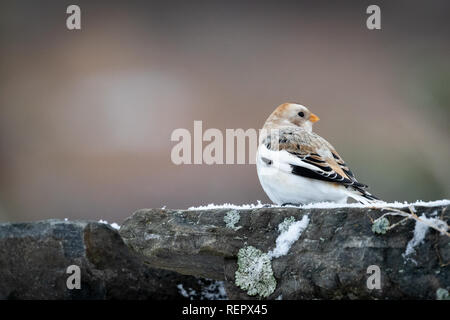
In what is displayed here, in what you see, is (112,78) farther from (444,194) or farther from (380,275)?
(380,275)

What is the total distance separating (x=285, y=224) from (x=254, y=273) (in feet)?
Result: 0.86

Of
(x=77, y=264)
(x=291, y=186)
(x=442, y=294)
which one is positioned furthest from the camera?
(x=291, y=186)

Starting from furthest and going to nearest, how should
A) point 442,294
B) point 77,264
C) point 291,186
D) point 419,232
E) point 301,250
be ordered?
point 291,186 < point 77,264 < point 301,250 < point 419,232 < point 442,294

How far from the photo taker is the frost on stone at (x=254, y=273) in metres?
2.62

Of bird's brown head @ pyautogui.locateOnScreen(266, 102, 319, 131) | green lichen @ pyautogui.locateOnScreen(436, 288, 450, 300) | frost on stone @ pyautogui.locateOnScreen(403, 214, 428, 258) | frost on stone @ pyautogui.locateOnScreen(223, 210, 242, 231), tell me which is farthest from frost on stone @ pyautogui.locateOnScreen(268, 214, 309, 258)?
bird's brown head @ pyautogui.locateOnScreen(266, 102, 319, 131)

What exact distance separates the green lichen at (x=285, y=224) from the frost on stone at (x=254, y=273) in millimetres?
138

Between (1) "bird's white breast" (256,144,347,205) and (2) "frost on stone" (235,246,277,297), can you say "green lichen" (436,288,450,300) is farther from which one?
(1) "bird's white breast" (256,144,347,205)

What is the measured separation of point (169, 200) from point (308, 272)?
4641mm

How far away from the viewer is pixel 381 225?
241 centimetres

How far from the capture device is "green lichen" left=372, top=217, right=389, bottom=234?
2.40m

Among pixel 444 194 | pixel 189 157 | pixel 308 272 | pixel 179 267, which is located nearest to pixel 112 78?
pixel 189 157

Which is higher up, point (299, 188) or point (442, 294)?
point (299, 188)

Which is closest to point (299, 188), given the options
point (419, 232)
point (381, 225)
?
point (381, 225)

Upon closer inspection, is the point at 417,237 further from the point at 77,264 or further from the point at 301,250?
the point at 77,264
